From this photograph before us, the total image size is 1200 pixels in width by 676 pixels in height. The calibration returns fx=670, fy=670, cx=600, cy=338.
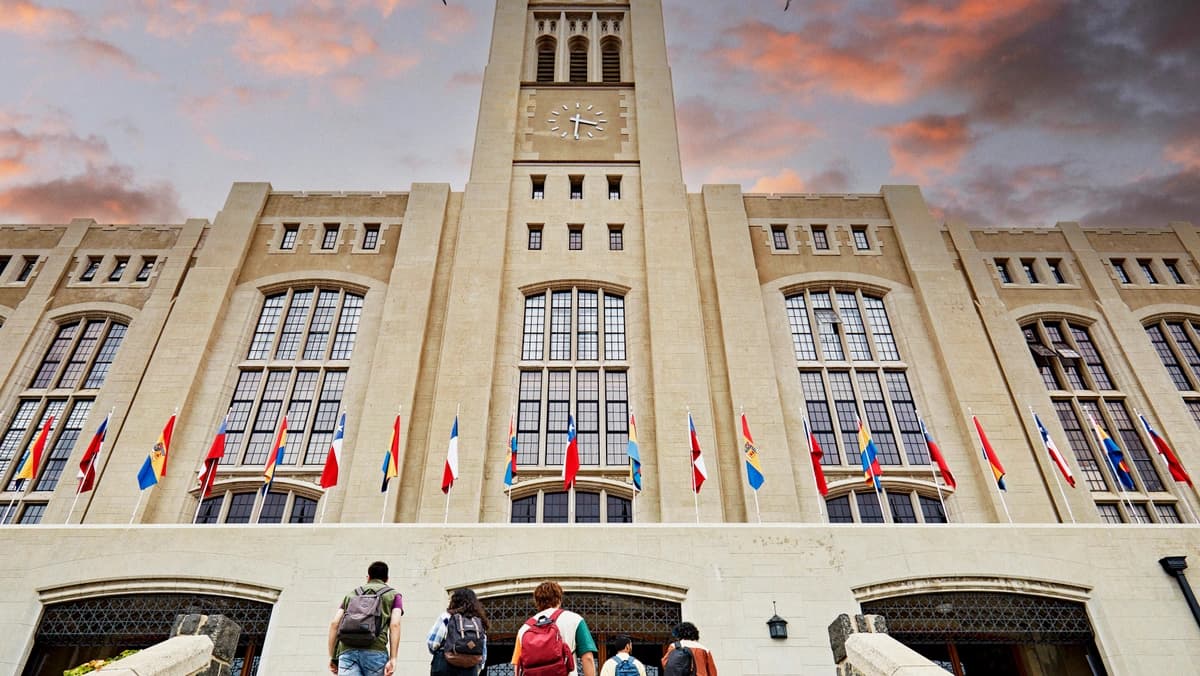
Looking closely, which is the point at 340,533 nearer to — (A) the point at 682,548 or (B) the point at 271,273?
(A) the point at 682,548

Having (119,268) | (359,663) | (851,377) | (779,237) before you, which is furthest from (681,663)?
(119,268)

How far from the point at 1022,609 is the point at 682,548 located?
23.8 ft

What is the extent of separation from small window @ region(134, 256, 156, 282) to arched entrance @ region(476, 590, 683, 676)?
73.5 feet

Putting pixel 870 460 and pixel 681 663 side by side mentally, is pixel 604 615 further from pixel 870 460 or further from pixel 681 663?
pixel 870 460

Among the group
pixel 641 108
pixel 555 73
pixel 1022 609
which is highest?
pixel 555 73

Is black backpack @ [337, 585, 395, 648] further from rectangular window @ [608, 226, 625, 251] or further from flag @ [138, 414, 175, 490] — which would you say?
rectangular window @ [608, 226, 625, 251]

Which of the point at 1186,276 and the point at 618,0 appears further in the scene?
the point at 618,0

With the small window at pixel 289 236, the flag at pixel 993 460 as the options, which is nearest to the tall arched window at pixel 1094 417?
the flag at pixel 993 460

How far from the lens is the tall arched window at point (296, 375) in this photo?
22.6 m

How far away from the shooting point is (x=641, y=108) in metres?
31.0

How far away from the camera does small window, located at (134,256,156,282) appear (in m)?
27.3

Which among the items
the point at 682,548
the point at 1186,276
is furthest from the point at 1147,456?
the point at 682,548

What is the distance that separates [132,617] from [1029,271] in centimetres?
3255

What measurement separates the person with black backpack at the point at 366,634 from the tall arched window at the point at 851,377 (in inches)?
723
